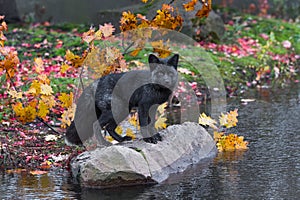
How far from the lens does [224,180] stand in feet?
19.7

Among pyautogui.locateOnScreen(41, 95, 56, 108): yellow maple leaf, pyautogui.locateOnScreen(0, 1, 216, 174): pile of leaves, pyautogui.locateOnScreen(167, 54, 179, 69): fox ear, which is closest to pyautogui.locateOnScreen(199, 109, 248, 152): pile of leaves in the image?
pyautogui.locateOnScreen(0, 1, 216, 174): pile of leaves

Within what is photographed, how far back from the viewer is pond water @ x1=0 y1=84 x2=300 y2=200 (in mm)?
5637

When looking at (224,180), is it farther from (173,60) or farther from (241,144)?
(173,60)

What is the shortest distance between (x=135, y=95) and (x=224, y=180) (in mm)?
1378

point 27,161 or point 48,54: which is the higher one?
point 48,54

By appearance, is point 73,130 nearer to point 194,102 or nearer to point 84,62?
point 84,62

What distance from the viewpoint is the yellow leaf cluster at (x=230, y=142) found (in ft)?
23.7

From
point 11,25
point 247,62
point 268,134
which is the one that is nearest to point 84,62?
point 268,134

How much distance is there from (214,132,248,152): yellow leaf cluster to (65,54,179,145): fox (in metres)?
0.95

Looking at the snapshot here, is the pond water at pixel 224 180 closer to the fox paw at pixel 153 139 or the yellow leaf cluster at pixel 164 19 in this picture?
the fox paw at pixel 153 139

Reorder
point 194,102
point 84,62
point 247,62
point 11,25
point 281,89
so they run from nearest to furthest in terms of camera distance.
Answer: point 84,62 < point 194,102 < point 281,89 < point 247,62 < point 11,25

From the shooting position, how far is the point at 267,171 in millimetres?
6230

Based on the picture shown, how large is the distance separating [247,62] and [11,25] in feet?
19.3

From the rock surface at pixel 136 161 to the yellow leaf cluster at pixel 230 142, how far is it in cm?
52
